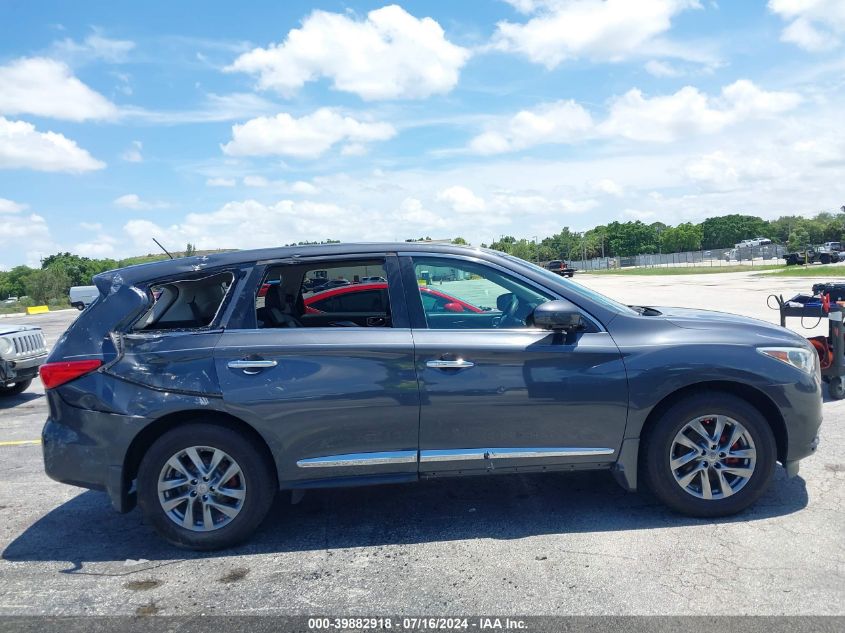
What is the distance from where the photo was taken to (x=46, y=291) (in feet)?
183

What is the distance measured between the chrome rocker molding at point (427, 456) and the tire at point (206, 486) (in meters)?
0.30

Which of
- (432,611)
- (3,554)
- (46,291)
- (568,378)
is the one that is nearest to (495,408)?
(568,378)

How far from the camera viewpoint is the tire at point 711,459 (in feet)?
13.3

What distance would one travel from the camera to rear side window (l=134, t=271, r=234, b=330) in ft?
13.9

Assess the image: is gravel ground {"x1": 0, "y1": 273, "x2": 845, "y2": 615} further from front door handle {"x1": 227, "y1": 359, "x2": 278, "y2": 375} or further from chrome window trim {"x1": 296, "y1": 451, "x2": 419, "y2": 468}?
front door handle {"x1": 227, "y1": 359, "x2": 278, "y2": 375}

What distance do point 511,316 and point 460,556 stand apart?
4.90 feet

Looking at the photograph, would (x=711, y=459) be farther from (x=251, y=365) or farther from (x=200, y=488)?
(x=200, y=488)

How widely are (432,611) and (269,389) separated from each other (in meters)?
1.55

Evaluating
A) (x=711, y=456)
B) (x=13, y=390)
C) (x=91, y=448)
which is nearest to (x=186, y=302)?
(x=91, y=448)

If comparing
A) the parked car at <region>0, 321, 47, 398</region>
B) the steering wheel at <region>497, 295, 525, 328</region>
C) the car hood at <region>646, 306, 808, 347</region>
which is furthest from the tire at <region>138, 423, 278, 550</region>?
the parked car at <region>0, 321, 47, 398</region>

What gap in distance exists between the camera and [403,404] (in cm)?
392

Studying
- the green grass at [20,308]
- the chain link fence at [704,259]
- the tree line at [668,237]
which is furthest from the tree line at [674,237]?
the green grass at [20,308]

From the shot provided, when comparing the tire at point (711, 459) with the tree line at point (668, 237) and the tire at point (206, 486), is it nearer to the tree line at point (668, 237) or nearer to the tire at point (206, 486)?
the tire at point (206, 486)

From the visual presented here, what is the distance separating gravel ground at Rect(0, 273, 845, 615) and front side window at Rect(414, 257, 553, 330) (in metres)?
1.29
